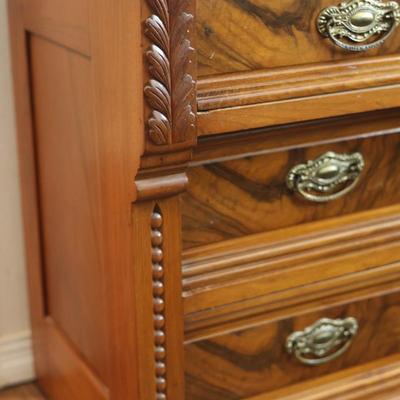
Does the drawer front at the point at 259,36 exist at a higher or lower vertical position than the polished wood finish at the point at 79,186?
higher

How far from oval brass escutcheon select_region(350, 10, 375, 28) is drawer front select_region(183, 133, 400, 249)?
0.51 feet

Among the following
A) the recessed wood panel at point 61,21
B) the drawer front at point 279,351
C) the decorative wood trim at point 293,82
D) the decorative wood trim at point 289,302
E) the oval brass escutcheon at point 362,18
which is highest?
the oval brass escutcheon at point 362,18

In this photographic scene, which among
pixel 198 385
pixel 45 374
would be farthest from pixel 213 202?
pixel 45 374

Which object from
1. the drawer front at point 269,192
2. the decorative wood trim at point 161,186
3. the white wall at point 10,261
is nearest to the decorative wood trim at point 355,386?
the drawer front at point 269,192

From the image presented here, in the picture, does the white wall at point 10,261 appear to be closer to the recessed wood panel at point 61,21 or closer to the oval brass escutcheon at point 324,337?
the recessed wood panel at point 61,21

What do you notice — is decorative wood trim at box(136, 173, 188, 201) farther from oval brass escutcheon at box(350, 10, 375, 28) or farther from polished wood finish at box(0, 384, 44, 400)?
polished wood finish at box(0, 384, 44, 400)

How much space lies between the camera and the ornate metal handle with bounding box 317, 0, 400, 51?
1080 mm

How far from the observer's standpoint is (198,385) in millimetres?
1191

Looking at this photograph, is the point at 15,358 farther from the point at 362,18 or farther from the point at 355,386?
the point at 362,18

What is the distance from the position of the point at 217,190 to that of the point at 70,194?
0.21 metres

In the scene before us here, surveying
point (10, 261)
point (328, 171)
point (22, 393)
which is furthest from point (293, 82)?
point (22, 393)

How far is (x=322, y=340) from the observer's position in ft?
4.10

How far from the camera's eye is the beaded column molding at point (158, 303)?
1065 millimetres

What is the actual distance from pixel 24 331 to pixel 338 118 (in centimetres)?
65
